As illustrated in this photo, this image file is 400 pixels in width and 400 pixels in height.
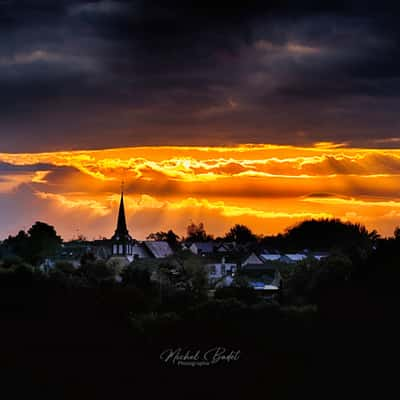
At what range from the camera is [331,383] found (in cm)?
5575

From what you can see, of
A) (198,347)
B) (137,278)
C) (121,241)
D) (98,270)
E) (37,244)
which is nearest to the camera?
(198,347)

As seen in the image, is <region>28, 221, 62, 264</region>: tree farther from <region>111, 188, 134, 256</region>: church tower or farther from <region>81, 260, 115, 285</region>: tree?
<region>81, 260, 115, 285</region>: tree

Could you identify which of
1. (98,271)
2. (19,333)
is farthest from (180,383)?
(98,271)

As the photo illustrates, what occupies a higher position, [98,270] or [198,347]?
[98,270]

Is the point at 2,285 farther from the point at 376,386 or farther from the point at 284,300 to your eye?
the point at 376,386

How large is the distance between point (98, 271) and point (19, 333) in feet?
154

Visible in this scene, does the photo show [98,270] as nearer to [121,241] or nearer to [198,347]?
[198,347]

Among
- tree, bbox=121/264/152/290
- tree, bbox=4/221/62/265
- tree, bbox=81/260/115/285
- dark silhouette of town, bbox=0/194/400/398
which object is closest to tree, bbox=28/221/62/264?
tree, bbox=4/221/62/265

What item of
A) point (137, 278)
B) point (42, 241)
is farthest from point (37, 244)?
point (137, 278)

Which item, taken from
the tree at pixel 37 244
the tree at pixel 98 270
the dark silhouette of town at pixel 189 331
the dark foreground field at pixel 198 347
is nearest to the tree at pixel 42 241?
the tree at pixel 37 244

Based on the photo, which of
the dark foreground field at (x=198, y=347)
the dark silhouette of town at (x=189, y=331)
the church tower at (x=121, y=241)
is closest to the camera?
the dark foreground field at (x=198, y=347)

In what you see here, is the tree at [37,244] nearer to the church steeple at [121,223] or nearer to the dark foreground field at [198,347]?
the church steeple at [121,223]

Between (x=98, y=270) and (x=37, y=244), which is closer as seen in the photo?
(x=98, y=270)

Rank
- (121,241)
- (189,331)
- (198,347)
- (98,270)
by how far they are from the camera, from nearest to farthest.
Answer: (198,347)
(189,331)
(98,270)
(121,241)
